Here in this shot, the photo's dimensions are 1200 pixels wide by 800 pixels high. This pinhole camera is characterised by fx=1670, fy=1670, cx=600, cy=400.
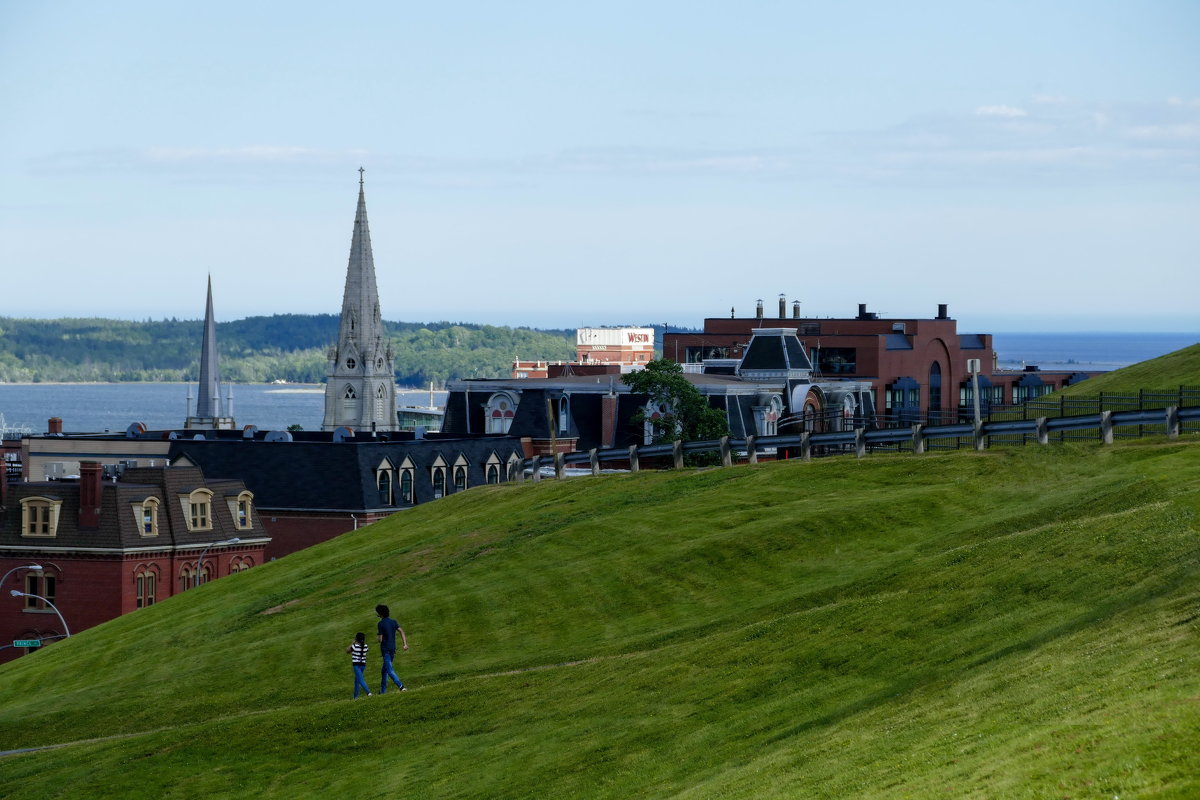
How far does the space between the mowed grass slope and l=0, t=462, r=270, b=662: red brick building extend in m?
20.1

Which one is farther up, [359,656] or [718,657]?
[718,657]

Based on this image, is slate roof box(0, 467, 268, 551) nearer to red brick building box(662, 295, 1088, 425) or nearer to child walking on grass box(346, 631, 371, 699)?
child walking on grass box(346, 631, 371, 699)

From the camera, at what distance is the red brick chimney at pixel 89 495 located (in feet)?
245

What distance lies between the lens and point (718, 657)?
3269 cm

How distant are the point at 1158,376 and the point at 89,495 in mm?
49539

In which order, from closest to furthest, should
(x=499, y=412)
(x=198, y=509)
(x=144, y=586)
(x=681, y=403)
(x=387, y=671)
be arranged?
(x=387, y=671) < (x=144, y=586) < (x=198, y=509) < (x=681, y=403) < (x=499, y=412)

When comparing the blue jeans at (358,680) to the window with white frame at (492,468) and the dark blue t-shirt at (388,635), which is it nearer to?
the dark blue t-shirt at (388,635)

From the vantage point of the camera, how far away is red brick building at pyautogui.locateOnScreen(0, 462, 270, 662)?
74.6 metres

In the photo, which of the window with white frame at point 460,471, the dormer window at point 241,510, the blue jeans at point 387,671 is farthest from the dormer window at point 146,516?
the blue jeans at point 387,671

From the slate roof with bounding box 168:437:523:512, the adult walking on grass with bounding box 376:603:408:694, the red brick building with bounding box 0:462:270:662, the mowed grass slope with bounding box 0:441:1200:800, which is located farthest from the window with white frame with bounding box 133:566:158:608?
the adult walking on grass with bounding box 376:603:408:694

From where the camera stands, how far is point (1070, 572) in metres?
31.2

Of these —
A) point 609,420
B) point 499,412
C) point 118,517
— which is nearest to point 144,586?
point 118,517

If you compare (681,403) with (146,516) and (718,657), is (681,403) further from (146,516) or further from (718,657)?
(718,657)

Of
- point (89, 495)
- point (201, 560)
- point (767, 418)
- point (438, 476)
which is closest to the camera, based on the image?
point (89, 495)
